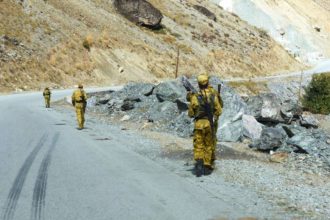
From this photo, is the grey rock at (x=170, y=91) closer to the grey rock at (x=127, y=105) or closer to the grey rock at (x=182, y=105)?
the grey rock at (x=182, y=105)

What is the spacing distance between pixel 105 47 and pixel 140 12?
12588 mm

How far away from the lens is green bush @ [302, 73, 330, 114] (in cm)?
3228

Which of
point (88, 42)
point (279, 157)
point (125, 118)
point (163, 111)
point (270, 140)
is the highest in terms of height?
point (88, 42)

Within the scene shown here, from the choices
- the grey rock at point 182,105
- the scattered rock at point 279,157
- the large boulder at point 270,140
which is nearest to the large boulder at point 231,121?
the large boulder at point 270,140

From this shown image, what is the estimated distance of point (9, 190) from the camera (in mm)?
7871

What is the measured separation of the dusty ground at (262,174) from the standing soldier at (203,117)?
451mm

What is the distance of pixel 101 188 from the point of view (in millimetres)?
8234

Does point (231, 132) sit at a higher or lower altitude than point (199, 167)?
higher

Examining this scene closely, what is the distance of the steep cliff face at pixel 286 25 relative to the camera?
287 feet

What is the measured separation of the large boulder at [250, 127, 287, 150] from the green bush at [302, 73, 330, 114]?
19162mm

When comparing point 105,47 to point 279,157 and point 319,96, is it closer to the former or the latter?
point 319,96

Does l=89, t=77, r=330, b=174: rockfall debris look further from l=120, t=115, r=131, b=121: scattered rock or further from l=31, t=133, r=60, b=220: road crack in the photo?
l=31, t=133, r=60, b=220: road crack

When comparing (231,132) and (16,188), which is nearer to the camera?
(16,188)

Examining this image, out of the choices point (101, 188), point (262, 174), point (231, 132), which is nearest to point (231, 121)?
point (231, 132)
